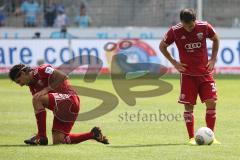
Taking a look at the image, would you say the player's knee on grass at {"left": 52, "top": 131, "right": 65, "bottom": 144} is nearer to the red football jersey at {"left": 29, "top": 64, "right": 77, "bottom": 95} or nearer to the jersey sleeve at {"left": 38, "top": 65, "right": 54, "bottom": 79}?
the red football jersey at {"left": 29, "top": 64, "right": 77, "bottom": 95}

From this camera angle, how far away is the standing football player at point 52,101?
1245cm

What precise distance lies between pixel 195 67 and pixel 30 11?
25.4 m

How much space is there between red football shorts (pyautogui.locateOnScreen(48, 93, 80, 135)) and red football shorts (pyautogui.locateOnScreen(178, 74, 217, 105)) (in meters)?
1.90

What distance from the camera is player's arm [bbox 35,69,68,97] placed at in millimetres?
12555

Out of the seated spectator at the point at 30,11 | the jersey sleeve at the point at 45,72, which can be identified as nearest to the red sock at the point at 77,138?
the jersey sleeve at the point at 45,72

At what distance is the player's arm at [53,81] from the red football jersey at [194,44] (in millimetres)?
2102

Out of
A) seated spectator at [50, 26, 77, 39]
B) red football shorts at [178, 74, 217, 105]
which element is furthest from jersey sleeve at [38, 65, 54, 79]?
seated spectator at [50, 26, 77, 39]

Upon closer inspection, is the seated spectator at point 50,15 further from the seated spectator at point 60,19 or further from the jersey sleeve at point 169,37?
the jersey sleeve at point 169,37

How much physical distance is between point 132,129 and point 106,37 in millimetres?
18748

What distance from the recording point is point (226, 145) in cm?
1227

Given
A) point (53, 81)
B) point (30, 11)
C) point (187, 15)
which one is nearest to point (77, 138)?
point (53, 81)

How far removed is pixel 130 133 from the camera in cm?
1484

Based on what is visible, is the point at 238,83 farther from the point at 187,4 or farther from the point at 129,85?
the point at 187,4

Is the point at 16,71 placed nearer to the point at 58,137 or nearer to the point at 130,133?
the point at 58,137
